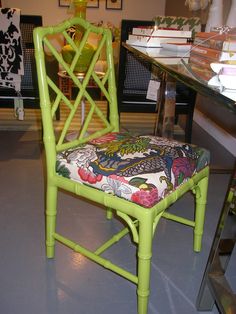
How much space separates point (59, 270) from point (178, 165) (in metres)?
0.59

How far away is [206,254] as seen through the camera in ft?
4.21

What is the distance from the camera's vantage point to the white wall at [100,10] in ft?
17.4

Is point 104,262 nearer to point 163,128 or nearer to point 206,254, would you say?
point 206,254

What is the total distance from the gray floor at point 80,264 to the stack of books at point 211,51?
0.71 metres

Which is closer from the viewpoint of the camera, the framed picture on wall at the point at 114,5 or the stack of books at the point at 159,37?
the stack of books at the point at 159,37

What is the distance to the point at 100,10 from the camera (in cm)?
538

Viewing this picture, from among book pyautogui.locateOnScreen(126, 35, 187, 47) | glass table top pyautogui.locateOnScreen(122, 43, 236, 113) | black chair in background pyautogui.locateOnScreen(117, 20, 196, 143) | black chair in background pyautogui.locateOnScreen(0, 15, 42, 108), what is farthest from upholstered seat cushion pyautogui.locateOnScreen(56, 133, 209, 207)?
black chair in background pyautogui.locateOnScreen(0, 15, 42, 108)

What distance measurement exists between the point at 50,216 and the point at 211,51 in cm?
75

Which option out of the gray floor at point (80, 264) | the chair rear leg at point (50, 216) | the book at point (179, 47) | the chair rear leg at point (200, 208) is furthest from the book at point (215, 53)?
the gray floor at point (80, 264)

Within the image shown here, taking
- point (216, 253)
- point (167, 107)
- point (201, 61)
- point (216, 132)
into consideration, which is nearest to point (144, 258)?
point (216, 253)

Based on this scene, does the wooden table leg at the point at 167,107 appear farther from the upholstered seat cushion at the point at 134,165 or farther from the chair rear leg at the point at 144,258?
the chair rear leg at the point at 144,258

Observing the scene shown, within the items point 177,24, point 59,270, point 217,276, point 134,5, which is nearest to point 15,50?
point 177,24

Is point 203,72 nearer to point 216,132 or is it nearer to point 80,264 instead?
point 80,264

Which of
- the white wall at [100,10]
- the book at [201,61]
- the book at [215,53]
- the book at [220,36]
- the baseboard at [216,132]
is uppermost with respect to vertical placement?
the white wall at [100,10]
